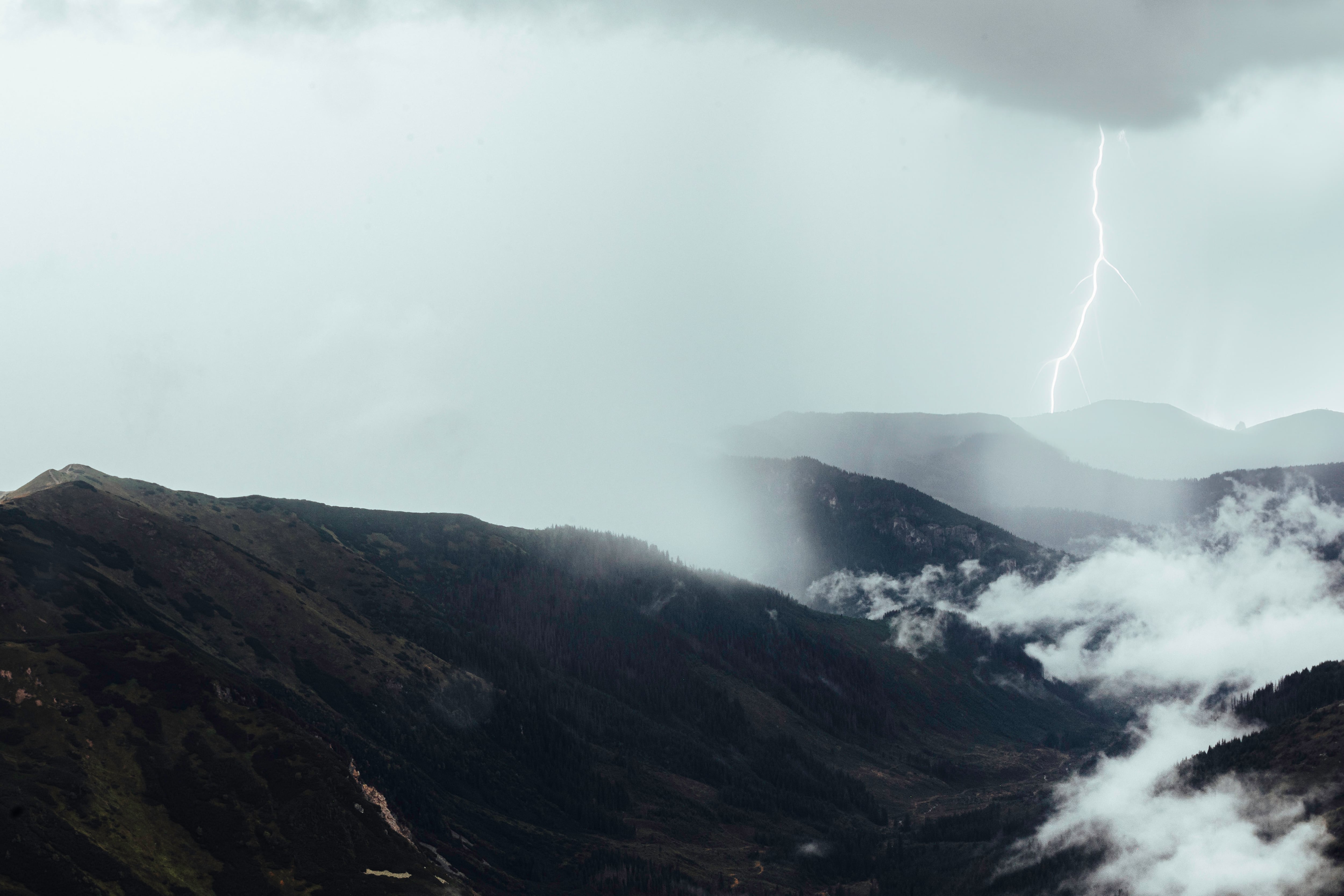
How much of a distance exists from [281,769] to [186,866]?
34.0 metres

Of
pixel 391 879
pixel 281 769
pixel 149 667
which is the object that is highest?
pixel 149 667

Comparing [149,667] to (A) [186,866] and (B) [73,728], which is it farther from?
(A) [186,866]

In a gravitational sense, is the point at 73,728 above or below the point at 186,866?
above

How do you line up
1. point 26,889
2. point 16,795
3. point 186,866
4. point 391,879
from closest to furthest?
point 26,889, point 16,795, point 186,866, point 391,879

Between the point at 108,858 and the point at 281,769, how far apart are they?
48.5 meters

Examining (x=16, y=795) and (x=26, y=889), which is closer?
(x=26, y=889)

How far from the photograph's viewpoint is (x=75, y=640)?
645 ft

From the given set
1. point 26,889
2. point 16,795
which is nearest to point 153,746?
point 16,795

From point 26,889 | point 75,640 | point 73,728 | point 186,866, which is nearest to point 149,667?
point 75,640

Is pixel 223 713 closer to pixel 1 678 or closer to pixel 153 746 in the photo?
pixel 153 746

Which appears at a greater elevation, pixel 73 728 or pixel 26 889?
pixel 73 728

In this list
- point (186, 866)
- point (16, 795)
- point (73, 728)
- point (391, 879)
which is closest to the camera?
point (16, 795)

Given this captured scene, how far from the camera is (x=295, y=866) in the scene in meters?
172

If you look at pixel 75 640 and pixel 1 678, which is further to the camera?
pixel 75 640
